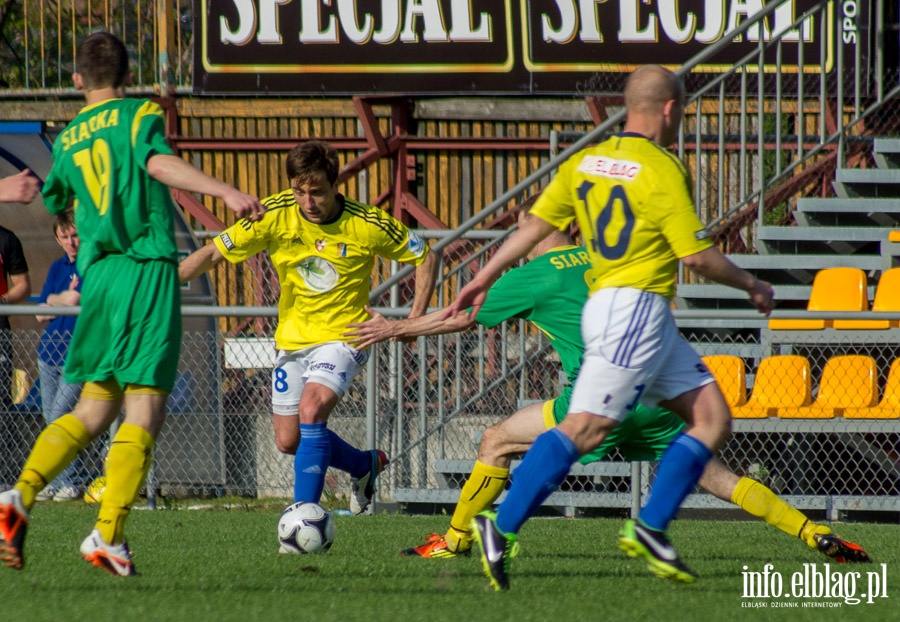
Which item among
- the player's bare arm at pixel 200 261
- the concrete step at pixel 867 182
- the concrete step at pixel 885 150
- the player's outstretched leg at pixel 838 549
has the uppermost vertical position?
the concrete step at pixel 885 150

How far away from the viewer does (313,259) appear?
695 centimetres

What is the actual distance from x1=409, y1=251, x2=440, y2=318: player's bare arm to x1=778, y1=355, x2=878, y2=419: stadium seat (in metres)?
3.32

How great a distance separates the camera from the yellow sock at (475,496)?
636 centimetres

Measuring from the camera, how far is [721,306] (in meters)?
10.9

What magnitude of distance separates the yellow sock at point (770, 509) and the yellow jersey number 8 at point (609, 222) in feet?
5.73

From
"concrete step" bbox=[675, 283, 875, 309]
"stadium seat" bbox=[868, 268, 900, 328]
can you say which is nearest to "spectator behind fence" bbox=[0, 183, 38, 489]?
"concrete step" bbox=[675, 283, 875, 309]

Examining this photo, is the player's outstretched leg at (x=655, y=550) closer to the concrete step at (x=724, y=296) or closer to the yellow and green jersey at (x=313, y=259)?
the yellow and green jersey at (x=313, y=259)

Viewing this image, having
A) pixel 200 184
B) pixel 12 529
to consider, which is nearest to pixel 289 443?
pixel 12 529

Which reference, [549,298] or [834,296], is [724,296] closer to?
[834,296]

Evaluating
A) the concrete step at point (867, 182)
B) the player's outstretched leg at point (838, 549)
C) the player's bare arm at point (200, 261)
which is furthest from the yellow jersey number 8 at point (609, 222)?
the concrete step at point (867, 182)

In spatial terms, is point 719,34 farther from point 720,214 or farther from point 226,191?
point 226,191

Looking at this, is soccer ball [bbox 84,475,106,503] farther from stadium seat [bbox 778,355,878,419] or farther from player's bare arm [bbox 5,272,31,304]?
stadium seat [bbox 778,355,878,419]

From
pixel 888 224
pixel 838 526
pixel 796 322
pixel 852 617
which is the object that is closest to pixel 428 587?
pixel 852 617

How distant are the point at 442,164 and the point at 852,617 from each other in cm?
1118
